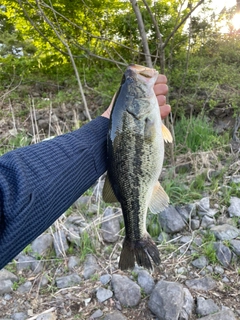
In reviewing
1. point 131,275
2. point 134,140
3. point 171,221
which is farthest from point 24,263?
point 134,140

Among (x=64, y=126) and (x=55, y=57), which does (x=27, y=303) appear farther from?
(x=55, y=57)

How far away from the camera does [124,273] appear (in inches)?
132

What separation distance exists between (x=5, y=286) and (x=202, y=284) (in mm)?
1889

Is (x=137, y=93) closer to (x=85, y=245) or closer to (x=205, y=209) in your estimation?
(x=85, y=245)

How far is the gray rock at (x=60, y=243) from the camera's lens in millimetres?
3641

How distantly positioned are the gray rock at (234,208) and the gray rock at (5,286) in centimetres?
248

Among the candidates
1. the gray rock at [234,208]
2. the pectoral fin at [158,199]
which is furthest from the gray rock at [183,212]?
the pectoral fin at [158,199]

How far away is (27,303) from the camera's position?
3.17 metres

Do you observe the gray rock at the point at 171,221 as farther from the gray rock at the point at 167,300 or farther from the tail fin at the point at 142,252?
the tail fin at the point at 142,252

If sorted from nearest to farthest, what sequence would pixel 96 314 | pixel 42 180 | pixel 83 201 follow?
pixel 42 180
pixel 96 314
pixel 83 201

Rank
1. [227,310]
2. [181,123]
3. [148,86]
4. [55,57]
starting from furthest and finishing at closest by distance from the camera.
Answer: [55,57] → [181,123] → [227,310] → [148,86]

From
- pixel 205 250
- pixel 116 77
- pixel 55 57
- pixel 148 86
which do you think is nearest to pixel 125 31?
pixel 116 77

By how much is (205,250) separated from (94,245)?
1.17 meters

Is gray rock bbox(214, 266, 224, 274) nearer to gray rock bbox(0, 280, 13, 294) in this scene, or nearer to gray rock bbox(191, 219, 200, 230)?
gray rock bbox(191, 219, 200, 230)
